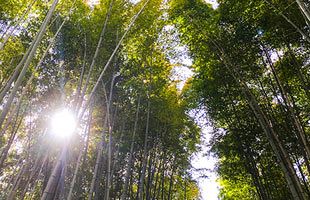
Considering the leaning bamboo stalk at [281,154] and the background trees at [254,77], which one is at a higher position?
the background trees at [254,77]

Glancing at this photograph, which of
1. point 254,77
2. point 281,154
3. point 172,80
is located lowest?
point 281,154

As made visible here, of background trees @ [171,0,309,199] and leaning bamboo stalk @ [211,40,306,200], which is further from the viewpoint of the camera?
background trees @ [171,0,309,199]

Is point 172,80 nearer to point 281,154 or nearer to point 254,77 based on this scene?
point 254,77

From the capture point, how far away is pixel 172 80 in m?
7.67

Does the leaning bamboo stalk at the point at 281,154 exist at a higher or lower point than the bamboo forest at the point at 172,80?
lower

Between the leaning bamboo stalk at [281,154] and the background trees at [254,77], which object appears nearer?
the leaning bamboo stalk at [281,154]

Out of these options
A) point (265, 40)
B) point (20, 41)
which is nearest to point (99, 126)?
point (20, 41)

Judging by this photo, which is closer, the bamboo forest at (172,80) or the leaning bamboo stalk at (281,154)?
the leaning bamboo stalk at (281,154)

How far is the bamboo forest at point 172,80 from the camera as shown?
16.4ft

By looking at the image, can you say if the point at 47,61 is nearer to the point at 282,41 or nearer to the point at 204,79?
the point at 204,79

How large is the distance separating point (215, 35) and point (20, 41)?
532cm

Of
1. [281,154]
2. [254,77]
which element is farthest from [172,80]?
[281,154]

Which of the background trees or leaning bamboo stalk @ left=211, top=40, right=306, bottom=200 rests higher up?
the background trees

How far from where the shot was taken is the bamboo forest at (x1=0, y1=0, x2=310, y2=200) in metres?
5.00
